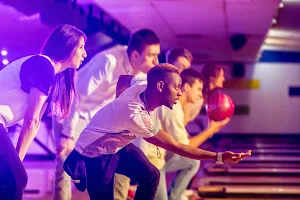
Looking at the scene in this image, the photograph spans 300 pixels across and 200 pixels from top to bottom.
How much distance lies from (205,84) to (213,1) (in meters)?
1.44

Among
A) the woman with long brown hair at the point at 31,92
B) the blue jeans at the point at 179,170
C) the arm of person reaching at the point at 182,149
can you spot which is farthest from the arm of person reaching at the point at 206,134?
the woman with long brown hair at the point at 31,92

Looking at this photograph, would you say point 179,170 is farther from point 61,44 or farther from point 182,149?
point 61,44

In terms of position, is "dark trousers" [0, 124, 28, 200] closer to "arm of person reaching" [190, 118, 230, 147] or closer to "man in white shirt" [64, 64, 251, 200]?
"man in white shirt" [64, 64, 251, 200]

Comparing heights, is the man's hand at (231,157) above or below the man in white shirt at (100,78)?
below

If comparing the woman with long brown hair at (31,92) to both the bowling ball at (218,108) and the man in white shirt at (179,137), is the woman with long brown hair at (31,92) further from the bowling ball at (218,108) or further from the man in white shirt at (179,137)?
the bowling ball at (218,108)

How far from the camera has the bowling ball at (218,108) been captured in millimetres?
4031

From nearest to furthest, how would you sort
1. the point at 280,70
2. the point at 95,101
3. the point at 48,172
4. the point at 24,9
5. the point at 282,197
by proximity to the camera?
the point at 95,101 < the point at 24,9 < the point at 282,197 < the point at 48,172 < the point at 280,70

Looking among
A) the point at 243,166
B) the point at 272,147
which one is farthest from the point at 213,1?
the point at 272,147

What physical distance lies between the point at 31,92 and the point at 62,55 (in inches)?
10.6

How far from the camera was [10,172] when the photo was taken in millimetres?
2479

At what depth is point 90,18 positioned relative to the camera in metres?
5.47

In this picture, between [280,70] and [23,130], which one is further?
[280,70]

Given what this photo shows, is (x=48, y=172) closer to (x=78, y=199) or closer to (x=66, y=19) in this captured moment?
(x=78, y=199)

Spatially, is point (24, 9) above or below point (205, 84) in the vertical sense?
above
